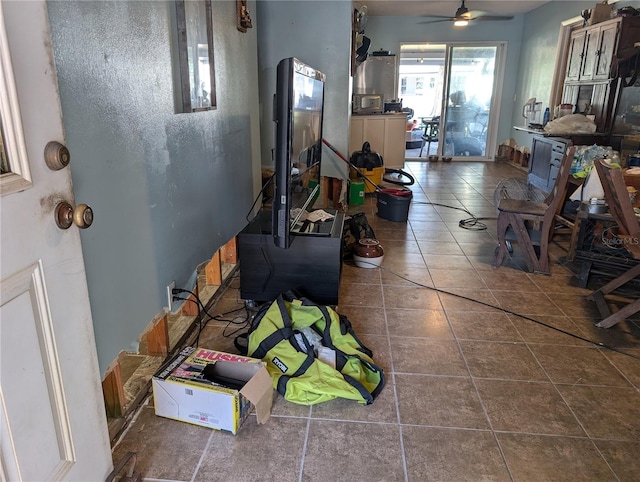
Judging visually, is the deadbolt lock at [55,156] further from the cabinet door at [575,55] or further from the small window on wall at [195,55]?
the cabinet door at [575,55]

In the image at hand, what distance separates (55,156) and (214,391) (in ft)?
3.20

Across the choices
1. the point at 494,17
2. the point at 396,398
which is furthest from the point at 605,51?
the point at 396,398

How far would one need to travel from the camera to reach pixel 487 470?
1538 mm

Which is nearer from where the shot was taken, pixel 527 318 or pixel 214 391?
pixel 214 391

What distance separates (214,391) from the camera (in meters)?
1.65

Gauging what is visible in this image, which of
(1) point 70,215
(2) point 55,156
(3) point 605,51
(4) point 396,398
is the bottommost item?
(4) point 396,398

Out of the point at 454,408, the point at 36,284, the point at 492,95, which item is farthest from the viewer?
the point at 492,95

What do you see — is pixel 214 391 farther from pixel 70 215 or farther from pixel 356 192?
pixel 356 192

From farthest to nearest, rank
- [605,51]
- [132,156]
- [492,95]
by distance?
[492,95]
[605,51]
[132,156]

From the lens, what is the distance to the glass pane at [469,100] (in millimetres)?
8117

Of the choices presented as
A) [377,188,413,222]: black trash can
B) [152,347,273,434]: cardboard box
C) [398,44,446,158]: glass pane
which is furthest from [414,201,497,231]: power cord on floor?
[398,44,446,158]: glass pane

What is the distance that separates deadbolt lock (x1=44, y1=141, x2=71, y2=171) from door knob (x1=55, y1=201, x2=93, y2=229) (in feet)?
0.28

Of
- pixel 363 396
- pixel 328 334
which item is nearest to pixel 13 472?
pixel 363 396

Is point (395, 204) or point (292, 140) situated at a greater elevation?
point (292, 140)
